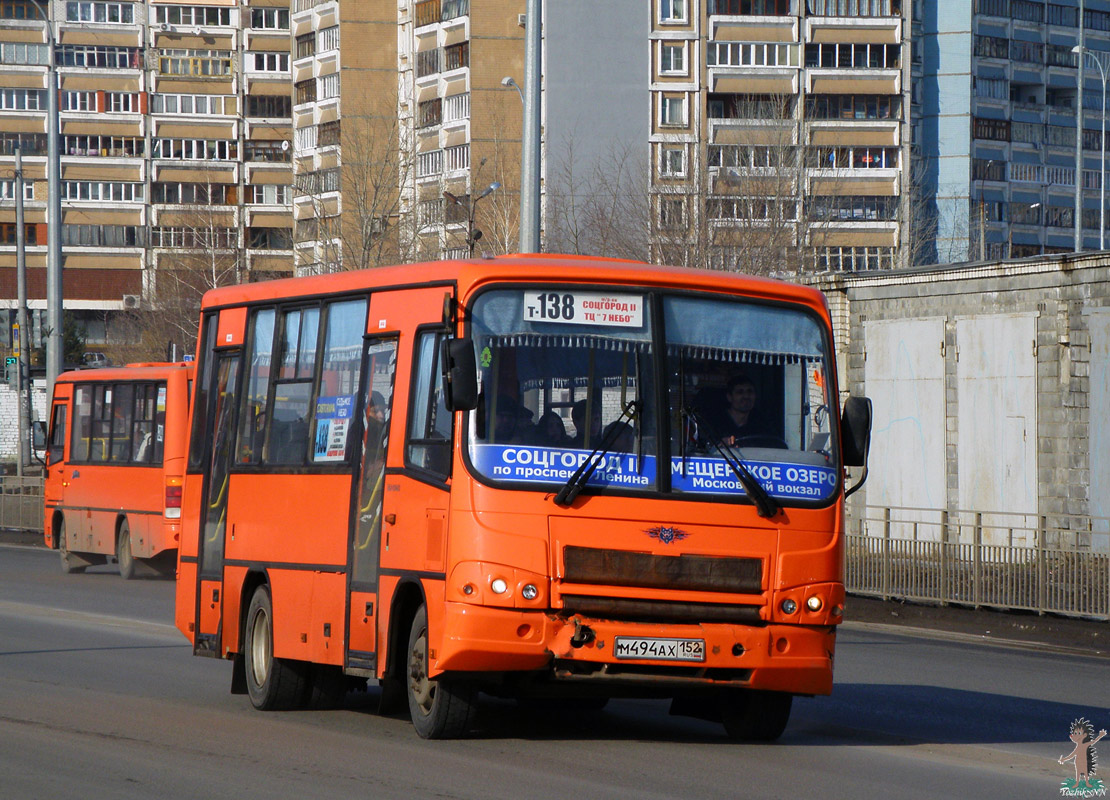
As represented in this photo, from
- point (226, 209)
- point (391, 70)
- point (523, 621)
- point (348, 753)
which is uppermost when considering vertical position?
point (391, 70)

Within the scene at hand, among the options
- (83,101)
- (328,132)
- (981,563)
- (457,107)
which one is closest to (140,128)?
(83,101)

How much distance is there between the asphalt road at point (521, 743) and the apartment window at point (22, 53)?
9679cm

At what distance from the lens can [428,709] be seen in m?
10.4

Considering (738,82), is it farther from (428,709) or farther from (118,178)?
(428,709)

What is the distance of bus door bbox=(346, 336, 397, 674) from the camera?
35.7ft

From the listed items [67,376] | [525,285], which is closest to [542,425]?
[525,285]

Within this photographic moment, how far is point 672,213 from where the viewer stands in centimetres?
4753

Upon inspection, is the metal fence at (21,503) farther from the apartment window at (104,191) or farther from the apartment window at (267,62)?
the apartment window at (267,62)

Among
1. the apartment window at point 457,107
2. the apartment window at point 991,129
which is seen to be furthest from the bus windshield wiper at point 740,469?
the apartment window at point 991,129

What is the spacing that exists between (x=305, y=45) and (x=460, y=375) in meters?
94.7

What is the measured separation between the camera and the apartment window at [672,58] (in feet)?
297

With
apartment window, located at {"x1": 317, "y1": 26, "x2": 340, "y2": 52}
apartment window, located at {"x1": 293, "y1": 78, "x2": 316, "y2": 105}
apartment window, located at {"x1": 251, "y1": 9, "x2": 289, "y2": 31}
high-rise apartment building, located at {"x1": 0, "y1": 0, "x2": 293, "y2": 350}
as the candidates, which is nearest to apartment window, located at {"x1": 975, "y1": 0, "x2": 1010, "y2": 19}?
apartment window, located at {"x1": 317, "y1": 26, "x2": 340, "y2": 52}

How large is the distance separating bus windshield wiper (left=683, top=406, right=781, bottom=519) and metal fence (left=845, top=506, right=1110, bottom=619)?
38.4 ft

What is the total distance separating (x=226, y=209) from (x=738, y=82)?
3130 centimetres
